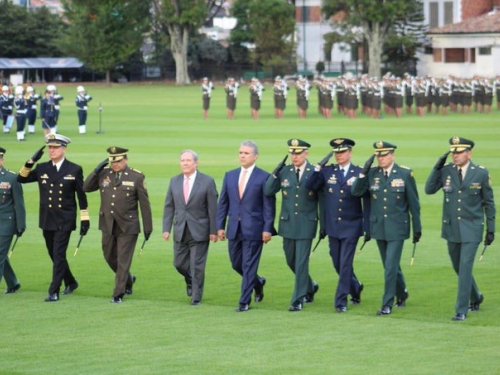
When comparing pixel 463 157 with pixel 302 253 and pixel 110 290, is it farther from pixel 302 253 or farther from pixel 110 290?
pixel 110 290

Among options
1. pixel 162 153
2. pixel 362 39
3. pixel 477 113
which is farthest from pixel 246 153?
pixel 362 39

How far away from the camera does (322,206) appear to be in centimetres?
1421

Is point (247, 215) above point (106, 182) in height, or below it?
below

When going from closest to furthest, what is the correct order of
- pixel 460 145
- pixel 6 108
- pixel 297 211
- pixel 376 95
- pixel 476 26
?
pixel 460 145, pixel 297 211, pixel 6 108, pixel 376 95, pixel 476 26

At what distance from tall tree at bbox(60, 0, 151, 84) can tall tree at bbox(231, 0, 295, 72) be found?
9257mm

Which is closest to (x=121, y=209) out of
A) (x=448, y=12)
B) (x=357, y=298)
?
(x=357, y=298)

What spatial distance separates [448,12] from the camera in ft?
334

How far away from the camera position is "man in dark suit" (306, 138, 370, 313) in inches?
548

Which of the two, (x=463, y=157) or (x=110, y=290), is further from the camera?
(x=110, y=290)

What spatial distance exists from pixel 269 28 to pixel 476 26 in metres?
17.6

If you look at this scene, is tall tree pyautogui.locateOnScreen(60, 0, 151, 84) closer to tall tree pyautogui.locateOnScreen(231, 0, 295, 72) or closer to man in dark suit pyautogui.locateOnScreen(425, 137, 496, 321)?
tall tree pyautogui.locateOnScreen(231, 0, 295, 72)

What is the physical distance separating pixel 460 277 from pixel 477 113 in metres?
39.3

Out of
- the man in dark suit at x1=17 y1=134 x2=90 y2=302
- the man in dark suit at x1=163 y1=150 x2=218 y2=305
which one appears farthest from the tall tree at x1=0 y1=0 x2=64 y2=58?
the man in dark suit at x1=163 y1=150 x2=218 y2=305

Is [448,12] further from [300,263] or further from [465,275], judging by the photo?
[465,275]
